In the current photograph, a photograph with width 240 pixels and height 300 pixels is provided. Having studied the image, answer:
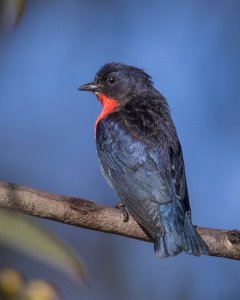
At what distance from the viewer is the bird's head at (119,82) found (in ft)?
17.1

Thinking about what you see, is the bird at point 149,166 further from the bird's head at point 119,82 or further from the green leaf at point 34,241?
the green leaf at point 34,241

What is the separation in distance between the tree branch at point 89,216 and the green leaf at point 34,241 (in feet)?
5.53

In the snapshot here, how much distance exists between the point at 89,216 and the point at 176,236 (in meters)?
0.72

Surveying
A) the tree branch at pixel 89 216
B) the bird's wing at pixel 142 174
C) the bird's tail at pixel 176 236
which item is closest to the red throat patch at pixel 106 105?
the bird's wing at pixel 142 174

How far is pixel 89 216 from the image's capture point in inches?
125

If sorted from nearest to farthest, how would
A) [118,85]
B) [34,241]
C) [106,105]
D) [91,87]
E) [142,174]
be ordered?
1. [34,241]
2. [142,174]
3. [106,105]
4. [118,85]
5. [91,87]

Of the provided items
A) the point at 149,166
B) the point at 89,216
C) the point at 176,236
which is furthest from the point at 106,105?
the point at 89,216

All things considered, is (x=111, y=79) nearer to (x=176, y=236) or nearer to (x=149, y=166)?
(x=149, y=166)

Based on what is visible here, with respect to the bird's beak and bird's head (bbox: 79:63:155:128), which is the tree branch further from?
the bird's beak

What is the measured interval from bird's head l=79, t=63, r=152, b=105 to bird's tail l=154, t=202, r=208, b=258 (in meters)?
1.62

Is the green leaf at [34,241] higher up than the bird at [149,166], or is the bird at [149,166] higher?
the green leaf at [34,241]

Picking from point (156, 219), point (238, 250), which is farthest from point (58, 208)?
point (238, 250)

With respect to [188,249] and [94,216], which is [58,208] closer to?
[94,216]

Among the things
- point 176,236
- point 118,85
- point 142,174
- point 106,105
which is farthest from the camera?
point 118,85
